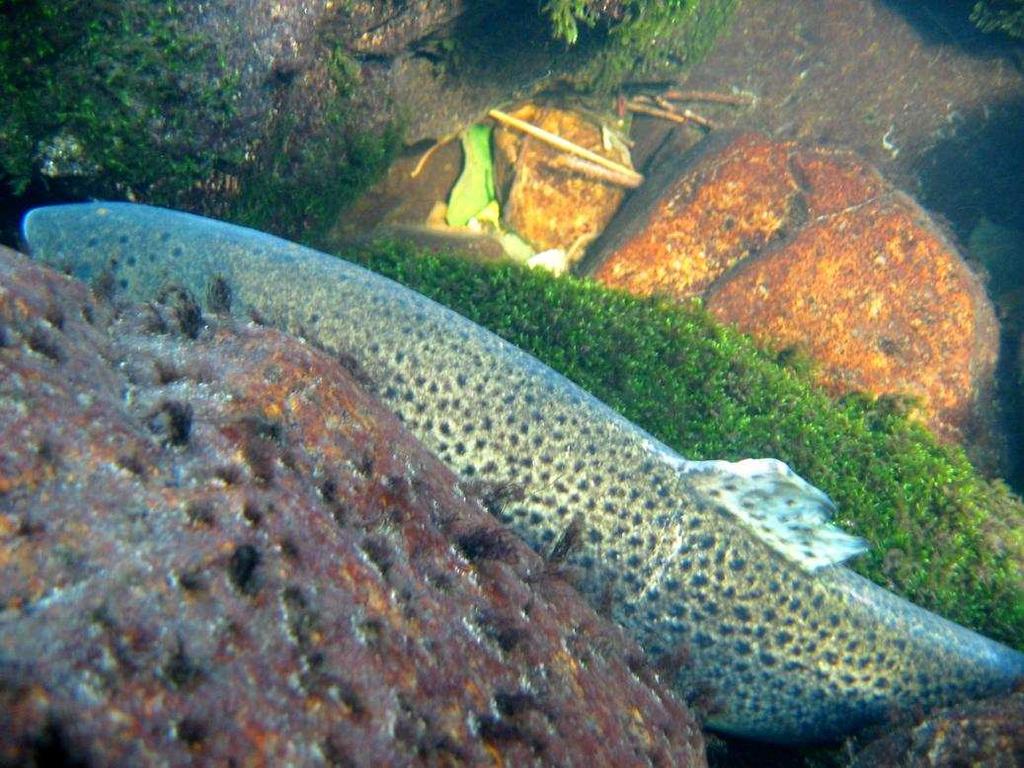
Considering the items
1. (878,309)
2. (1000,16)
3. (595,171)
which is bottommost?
(595,171)

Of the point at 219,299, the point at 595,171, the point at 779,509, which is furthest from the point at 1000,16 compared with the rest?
the point at 219,299

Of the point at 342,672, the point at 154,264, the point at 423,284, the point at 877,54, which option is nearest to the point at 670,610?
the point at 342,672

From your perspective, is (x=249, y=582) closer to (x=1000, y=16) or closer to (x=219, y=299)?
(x=219, y=299)

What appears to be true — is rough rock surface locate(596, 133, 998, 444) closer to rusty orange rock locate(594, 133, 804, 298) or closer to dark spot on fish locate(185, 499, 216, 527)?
rusty orange rock locate(594, 133, 804, 298)

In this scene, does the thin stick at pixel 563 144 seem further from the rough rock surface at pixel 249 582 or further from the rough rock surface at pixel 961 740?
the rough rock surface at pixel 961 740

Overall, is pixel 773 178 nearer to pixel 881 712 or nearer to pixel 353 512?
pixel 881 712

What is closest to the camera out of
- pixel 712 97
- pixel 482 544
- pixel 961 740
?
pixel 482 544

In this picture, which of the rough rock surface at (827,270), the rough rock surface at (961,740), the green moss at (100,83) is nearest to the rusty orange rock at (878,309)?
the rough rock surface at (827,270)
